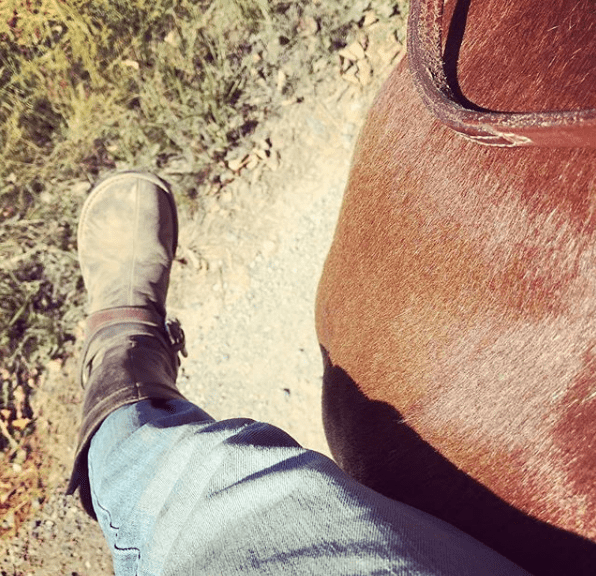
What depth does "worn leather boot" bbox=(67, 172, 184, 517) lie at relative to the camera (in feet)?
6.31

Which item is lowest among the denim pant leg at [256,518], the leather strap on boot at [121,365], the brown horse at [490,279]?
the leather strap on boot at [121,365]

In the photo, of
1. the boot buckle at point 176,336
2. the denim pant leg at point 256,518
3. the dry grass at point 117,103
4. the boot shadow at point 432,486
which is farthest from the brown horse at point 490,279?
the dry grass at point 117,103

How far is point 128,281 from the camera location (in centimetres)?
221

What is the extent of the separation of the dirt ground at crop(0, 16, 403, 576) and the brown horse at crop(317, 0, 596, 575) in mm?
1025

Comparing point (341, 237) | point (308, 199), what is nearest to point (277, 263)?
point (308, 199)

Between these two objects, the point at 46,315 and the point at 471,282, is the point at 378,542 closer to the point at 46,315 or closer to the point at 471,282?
the point at 471,282

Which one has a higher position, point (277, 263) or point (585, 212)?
point (585, 212)

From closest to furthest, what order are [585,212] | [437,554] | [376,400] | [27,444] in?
1. [585,212]
2. [437,554]
3. [376,400]
4. [27,444]

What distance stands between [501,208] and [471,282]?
128mm

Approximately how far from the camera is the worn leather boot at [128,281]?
1.92m

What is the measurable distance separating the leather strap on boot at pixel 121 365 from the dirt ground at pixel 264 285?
0.19m

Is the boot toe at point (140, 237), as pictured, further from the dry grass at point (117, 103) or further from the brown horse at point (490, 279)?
the brown horse at point (490, 279)

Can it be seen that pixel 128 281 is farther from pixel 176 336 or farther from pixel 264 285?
pixel 264 285

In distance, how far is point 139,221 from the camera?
7.55ft
